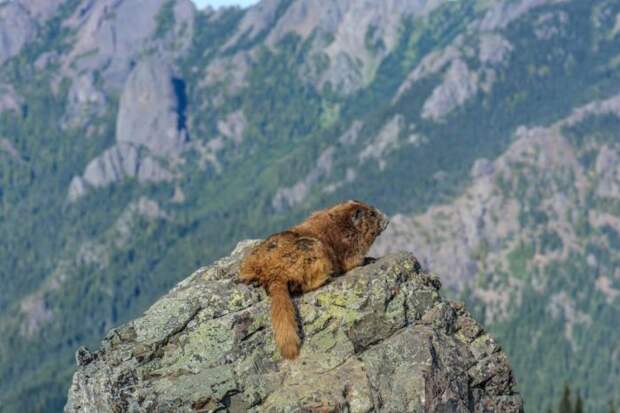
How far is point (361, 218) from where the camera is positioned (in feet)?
133

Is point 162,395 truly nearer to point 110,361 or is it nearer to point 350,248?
point 110,361

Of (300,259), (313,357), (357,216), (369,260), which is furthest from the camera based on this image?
(357,216)

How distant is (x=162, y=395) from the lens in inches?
1300

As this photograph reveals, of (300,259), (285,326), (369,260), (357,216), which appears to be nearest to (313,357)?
(285,326)

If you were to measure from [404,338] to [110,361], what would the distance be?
8.06 metres

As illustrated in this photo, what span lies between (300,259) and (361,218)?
16.8 ft

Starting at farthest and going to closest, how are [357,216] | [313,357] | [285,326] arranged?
[357,216], [313,357], [285,326]

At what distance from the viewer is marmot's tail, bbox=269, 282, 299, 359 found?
33.8 meters

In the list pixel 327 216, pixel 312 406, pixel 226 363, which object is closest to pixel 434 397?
pixel 312 406

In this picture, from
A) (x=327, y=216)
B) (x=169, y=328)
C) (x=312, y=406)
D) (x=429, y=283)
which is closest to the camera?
(x=312, y=406)

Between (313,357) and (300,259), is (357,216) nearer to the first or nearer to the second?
(300,259)

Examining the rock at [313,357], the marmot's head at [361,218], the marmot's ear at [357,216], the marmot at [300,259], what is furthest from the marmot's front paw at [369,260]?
the rock at [313,357]

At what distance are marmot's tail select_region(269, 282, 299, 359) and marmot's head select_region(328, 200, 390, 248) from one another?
239 inches

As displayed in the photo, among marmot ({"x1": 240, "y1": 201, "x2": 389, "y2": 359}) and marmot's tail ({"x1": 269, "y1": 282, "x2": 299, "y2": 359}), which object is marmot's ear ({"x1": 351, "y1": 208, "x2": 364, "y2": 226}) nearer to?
marmot ({"x1": 240, "y1": 201, "x2": 389, "y2": 359})
